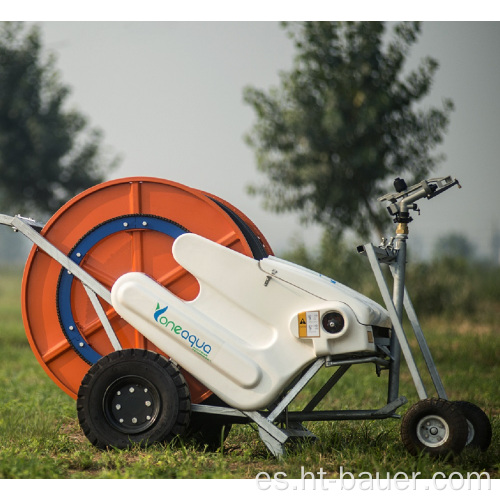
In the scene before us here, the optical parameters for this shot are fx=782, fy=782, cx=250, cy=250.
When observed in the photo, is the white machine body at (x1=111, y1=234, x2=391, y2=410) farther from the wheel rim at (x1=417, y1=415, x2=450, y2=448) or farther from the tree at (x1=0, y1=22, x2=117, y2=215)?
Result: the tree at (x1=0, y1=22, x2=117, y2=215)

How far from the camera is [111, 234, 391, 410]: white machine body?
5.06 m

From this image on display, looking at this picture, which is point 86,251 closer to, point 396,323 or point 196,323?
point 196,323

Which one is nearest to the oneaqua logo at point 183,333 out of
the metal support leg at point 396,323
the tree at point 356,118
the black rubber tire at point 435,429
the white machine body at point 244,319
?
the white machine body at point 244,319

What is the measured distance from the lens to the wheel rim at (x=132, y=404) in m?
5.16

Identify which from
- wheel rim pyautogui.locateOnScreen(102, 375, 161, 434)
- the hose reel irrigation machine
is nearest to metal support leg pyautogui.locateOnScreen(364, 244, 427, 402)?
the hose reel irrigation machine

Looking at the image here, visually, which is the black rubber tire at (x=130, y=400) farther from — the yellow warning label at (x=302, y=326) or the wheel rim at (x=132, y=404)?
the yellow warning label at (x=302, y=326)

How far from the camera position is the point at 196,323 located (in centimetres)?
520

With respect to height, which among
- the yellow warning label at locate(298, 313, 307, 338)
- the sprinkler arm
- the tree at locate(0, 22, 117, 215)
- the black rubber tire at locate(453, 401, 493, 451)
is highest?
the tree at locate(0, 22, 117, 215)

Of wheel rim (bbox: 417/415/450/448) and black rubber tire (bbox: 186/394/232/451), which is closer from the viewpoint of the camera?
wheel rim (bbox: 417/415/450/448)

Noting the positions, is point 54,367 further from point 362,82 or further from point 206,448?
point 362,82

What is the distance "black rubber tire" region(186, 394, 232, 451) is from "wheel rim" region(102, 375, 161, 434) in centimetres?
34

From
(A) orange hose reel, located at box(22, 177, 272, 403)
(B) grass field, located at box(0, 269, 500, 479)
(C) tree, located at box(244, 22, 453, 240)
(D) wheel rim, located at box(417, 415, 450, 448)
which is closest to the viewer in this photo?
(B) grass field, located at box(0, 269, 500, 479)

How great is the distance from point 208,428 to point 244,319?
3.38ft
